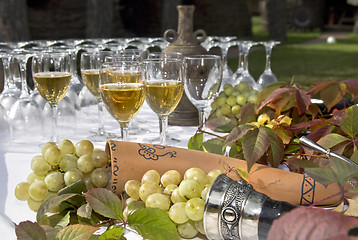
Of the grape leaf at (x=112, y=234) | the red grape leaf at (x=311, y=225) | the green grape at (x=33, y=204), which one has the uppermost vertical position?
the red grape leaf at (x=311, y=225)

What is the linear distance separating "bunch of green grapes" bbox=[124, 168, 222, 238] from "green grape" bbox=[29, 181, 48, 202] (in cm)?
16

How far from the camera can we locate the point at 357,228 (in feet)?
1.26

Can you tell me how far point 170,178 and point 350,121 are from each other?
15.5 inches

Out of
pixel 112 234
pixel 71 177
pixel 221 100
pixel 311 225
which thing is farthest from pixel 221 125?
pixel 311 225

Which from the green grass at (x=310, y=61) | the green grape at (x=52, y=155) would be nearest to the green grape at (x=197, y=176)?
the green grape at (x=52, y=155)

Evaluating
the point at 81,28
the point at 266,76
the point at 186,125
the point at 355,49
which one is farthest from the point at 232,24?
the point at 186,125

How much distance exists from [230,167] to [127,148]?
0.21 meters

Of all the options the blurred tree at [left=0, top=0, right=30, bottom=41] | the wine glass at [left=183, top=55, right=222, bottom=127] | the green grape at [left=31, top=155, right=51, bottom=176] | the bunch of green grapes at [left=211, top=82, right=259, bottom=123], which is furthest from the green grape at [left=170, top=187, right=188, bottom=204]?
the blurred tree at [left=0, top=0, right=30, bottom=41]

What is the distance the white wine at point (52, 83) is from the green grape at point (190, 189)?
0.74 m

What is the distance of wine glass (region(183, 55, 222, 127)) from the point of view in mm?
1244

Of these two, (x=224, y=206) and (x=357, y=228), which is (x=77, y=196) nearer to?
(x=224, y=206)

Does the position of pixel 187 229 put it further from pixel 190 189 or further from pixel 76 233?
pixel 76 233

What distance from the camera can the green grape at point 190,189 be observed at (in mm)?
729

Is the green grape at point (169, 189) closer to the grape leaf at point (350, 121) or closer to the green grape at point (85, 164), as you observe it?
the green grape at point (85, 164)
